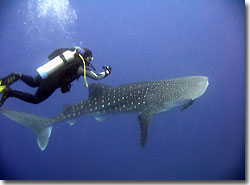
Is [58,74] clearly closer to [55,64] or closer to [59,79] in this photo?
[59,79]

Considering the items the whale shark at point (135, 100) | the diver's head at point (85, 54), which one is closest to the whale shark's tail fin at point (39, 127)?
the whale shark at point (135, 100)

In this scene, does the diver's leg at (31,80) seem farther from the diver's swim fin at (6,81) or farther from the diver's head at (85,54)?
the diver's head at (85,54)

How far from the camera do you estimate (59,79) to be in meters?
5.67

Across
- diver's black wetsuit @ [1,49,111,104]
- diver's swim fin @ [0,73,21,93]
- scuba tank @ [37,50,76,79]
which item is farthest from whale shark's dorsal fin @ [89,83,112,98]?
diver's swim fin @ [0,73,21,93]

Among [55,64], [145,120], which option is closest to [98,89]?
[145,120]

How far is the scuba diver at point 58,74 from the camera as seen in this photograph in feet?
17.1

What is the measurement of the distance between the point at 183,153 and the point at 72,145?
21.1 ft

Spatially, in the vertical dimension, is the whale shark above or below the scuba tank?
below

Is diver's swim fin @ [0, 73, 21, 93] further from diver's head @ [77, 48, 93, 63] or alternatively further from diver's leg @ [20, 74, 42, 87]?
diver's head @ [77, 48, 93, 63]

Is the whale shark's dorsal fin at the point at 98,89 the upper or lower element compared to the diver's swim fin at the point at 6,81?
lower

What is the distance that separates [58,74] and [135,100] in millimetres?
2608

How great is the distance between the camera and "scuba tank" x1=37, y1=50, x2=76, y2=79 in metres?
5.23

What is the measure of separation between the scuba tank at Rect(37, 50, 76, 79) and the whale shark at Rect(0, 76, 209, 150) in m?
1.75

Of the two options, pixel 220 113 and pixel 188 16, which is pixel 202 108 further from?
pixel 188 16
